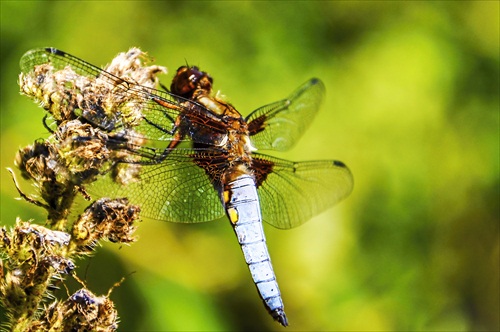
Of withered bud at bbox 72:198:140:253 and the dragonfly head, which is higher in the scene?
the dragonfly head

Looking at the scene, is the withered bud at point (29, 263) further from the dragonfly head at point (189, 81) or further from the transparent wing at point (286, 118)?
the transparent wing at point (286, 118)

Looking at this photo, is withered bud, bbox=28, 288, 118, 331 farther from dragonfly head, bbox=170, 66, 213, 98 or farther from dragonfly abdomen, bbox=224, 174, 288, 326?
dragonfly head, bbox=170, 66, 213, 98

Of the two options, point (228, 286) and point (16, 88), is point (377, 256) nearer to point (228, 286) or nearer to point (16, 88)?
point (228, 286)

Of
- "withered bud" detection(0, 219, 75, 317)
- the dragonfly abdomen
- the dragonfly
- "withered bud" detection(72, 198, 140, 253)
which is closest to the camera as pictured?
"withered bud" detection(0, 219, 75, 317)

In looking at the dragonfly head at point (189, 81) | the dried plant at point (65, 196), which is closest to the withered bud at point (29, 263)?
the dried plant at point (65, 196)

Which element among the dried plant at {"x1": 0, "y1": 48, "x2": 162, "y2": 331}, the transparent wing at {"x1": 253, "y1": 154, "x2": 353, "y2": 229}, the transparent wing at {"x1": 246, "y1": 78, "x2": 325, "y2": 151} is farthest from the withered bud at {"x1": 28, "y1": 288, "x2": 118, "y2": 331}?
the transparent wing at {"x1": 246, "y1": 78, "x2": 325, "y2": 151}

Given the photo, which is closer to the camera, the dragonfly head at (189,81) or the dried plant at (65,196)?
the dried plant at (65,196)
